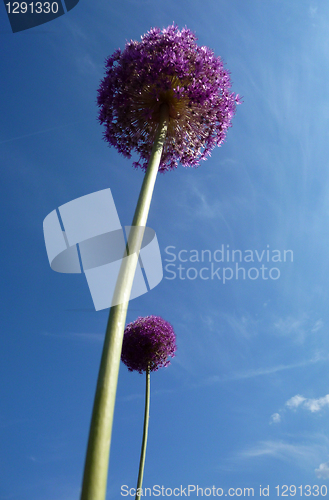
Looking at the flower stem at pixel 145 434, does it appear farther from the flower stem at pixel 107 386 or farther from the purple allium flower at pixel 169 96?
the purple allium flower at pixel 169 96

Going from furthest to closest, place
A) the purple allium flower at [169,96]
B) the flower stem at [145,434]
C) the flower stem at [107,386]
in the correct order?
1. the flower stem at [145,434]
2. the purple allium flower at [169,96]
3. the flower stem at [107,386]

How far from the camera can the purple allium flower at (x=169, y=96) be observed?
166 inches

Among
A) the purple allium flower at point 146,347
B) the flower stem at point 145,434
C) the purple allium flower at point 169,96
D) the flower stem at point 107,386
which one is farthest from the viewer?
the purple allium flower at point 146,347

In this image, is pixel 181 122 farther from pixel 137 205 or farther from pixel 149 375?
pixel 149 375

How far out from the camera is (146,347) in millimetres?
8531

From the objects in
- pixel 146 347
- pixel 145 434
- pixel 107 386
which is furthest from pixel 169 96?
pixel 145 434

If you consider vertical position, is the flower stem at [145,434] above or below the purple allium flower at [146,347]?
below

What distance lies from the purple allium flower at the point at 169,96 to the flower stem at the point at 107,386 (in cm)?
252

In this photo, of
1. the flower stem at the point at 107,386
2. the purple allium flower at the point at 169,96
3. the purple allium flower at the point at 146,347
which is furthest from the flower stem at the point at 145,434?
the purple allium flower at the point at 169,96

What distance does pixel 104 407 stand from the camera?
1854 millimetres

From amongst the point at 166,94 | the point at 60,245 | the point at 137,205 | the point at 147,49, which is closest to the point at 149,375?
the point at 60,245

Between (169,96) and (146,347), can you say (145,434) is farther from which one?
(169,96)

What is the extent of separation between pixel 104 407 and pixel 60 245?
3.45 m

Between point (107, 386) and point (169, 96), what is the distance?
13.8ft
